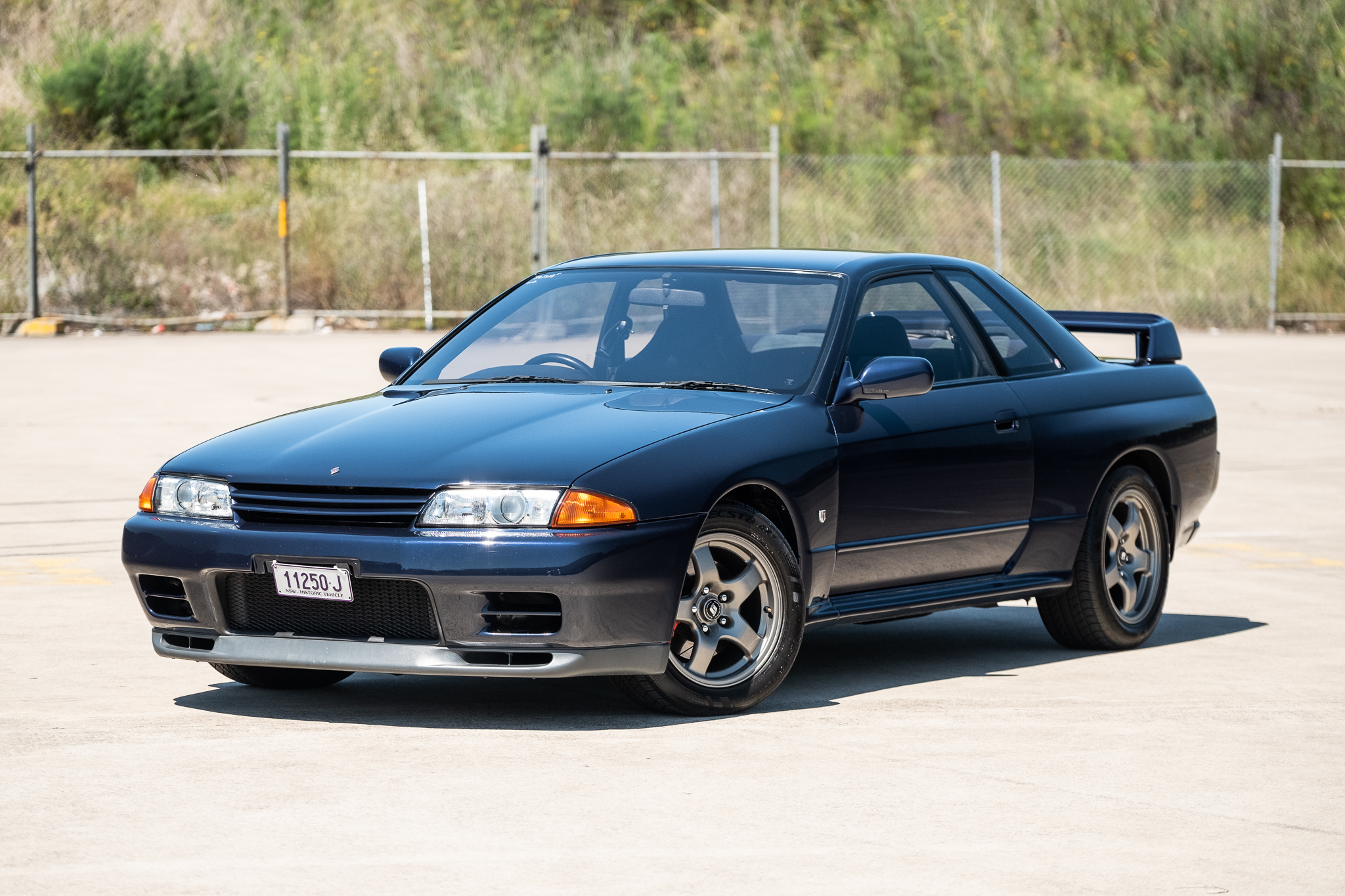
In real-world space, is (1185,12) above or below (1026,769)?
above

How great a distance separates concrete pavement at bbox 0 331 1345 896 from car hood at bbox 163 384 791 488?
2.54ft

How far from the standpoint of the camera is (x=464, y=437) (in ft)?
21.2

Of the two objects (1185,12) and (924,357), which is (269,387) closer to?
(924,357)

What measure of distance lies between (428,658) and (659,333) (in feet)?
5.70

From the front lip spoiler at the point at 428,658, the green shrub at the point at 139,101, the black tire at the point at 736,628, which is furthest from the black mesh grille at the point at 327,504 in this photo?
the green shrub at the point at 139,101

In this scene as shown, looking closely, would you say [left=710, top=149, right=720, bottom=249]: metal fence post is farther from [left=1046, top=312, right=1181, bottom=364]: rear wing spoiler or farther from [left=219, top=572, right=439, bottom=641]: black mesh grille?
[left=219, top=572, right=439, bottom=641]: black mesh grille

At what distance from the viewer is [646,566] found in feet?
20.4

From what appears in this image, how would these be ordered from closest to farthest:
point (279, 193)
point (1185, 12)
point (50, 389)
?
point (50, 389)
point (279, 193)
point (1185, 12)

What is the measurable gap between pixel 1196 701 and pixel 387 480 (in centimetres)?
280

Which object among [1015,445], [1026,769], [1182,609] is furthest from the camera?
[1182,609]

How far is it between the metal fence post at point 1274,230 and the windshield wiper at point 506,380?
23.6 m

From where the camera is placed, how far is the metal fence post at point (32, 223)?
26656mm

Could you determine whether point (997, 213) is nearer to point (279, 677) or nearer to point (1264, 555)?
point (1264, 555)

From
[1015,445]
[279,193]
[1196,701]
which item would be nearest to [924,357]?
[1015,445]
